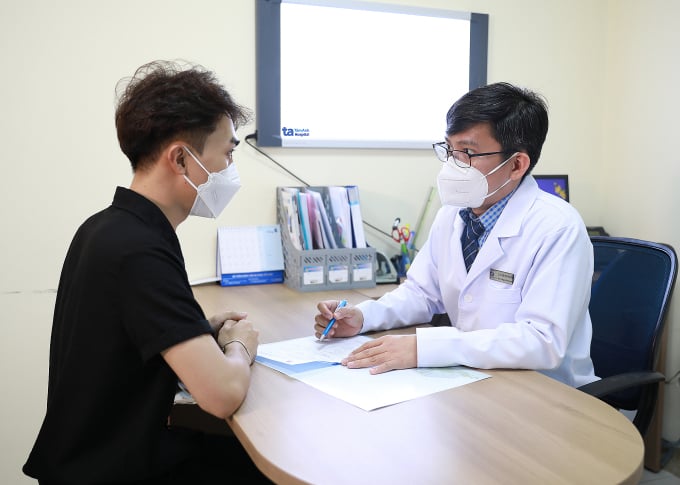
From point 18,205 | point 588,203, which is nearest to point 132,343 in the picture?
point 18,205

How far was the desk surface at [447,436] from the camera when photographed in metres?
0.88

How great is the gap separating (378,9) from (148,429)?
6.43ft

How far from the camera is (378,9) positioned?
2447mm

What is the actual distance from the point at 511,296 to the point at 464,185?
13.0 inches

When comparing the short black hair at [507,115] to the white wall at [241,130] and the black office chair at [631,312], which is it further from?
the white wall at [241,130]

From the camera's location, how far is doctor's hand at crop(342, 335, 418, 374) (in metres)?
1.30

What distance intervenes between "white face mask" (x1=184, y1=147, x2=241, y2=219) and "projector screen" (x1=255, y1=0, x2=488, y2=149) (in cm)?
93

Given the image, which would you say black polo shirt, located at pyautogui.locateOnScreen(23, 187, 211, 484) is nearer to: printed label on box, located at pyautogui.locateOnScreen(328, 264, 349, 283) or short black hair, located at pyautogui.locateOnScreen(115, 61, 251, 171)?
short black hair, located at pyautogui.locateOnScreen(115, 61, 251, 171)

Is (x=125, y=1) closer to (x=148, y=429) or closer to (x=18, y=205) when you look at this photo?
(x=18, y=205)

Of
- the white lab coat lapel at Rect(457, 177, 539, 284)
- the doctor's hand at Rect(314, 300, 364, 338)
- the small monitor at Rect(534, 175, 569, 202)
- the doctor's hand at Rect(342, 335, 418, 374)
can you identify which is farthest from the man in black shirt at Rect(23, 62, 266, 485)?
the small monitor at Rect(534, 175, 569, 202)

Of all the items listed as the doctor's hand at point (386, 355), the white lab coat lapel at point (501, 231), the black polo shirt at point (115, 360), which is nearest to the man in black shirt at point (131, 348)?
the black polo shirt at point (115, 360)

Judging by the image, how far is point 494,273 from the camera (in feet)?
5.09

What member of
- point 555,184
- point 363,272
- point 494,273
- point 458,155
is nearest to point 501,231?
point 494,273

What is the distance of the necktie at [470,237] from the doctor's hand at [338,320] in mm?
359
